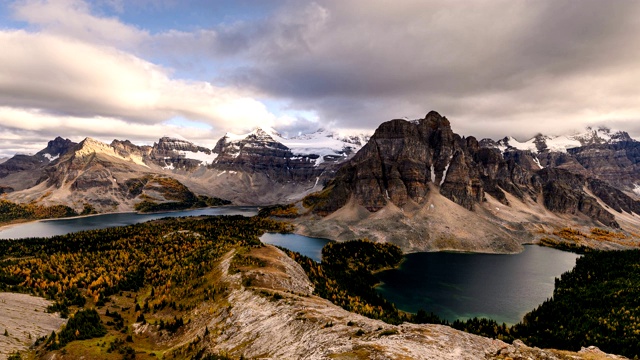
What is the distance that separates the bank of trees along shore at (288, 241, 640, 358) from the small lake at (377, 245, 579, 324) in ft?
24.6

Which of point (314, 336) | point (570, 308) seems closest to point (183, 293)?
point (314, 336)

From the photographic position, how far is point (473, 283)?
135125 mm

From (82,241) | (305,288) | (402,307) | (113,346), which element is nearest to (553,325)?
(402,307)

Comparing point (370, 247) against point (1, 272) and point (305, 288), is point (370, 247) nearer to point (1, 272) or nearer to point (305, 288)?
point (305, 288)

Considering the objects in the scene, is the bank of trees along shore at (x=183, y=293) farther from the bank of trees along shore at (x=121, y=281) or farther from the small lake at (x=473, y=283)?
the small lake at (x=473, y=283)

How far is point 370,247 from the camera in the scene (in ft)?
583

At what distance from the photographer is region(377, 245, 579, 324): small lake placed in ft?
356

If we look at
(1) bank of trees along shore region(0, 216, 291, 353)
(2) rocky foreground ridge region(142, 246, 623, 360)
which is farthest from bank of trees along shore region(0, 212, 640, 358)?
(2) rocky foreground ridge region(142, 246, 623, 360)

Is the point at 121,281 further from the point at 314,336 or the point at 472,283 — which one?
the point at 472,283

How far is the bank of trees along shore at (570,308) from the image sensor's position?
73.1 meters

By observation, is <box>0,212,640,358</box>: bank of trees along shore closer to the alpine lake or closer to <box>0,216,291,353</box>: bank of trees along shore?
<box>0,216,291,353</box>: bank of trees along shore

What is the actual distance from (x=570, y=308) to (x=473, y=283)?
136ft

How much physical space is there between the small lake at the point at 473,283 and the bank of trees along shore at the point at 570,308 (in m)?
7.50

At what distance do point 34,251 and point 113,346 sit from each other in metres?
122
